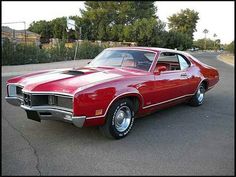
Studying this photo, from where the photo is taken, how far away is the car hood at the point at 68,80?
4219 millimetres

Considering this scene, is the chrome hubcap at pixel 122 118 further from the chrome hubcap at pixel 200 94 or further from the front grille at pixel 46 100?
the chrome hubcap at pixel 200 94

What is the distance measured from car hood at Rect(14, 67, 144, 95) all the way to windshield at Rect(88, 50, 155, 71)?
330mm

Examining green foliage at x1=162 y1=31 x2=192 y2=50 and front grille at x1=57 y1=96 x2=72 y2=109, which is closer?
front grille at x1=57 y1=96 x2=72 y2=109

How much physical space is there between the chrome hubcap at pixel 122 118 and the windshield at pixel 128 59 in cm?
96

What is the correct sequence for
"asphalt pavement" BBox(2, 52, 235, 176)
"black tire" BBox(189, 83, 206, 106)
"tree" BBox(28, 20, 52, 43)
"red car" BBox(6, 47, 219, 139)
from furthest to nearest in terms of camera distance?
"tree" BBox(28, 20, 52, 43) < "black tire" BBox(189, 83, 206, 106) < "red car" BBox(6, 47, 219, 139) < "asphalt pavement" BBox(2, 52, 235, 176)

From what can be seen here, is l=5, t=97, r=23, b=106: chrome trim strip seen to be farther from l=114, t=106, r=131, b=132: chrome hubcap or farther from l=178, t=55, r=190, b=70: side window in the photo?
l=178, t=55, r=190, b=70: side window

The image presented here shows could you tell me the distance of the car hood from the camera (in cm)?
422

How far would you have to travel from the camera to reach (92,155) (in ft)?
13.0

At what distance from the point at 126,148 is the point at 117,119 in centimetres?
54

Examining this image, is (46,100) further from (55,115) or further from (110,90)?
(110,90)

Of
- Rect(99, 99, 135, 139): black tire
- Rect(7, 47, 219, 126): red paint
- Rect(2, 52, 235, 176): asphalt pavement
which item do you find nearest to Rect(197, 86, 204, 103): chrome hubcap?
Rect(7, 47, 219, 126): red paint

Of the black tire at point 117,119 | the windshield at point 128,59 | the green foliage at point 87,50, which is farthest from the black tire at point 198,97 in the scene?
the green foliage at point 87,50

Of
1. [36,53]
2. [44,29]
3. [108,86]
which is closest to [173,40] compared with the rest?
[44,29]

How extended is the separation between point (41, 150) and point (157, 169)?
155cm
